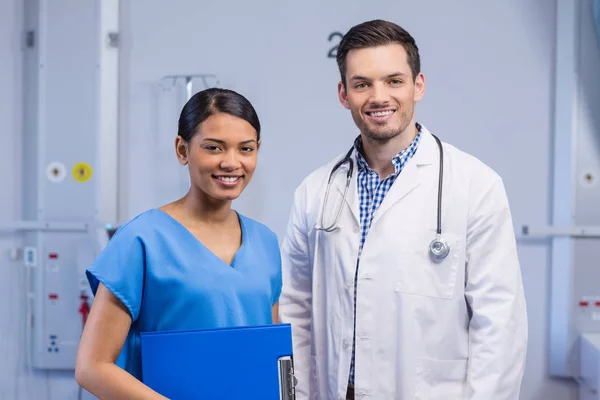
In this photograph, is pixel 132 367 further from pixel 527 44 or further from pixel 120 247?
pixel 527 44

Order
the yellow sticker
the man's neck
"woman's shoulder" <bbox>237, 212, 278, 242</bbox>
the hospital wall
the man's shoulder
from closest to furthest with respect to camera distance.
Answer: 1. "woman's shoulder" <bbox>237, 212, 278, 242</bbox>
2. the man's neck
3. the man's shoulder
4. the hospital wall
5. the yellow sticker

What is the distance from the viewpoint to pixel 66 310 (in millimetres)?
2461

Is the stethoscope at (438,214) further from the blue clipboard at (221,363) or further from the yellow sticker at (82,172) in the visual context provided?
the yellow sticker at (82,172)

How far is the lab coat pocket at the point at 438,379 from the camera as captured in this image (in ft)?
4.41

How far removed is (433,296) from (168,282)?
24.2 inches

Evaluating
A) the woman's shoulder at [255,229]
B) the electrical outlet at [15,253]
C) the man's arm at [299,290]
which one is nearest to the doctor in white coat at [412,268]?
the man's arm at [299,290]

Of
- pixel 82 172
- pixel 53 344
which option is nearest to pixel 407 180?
pixel 82 172

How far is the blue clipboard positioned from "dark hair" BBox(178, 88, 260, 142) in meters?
0.34

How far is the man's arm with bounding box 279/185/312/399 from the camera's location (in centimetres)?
154

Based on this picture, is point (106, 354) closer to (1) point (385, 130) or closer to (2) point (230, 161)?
(2) point (230, 161)

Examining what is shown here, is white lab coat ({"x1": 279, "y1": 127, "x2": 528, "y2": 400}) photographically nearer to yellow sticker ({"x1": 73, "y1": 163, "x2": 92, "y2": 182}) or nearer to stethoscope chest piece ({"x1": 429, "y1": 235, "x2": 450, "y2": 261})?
stethoscope chest piece ({"x1": 429, "y1": 235, "x2": 450, "y2": 261})

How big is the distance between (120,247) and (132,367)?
0.20 m

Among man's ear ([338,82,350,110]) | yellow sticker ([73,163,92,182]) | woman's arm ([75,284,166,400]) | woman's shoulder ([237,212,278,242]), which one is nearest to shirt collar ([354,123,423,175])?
man's ear ([338,82,350,110])

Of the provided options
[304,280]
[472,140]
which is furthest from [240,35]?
[304,280]
